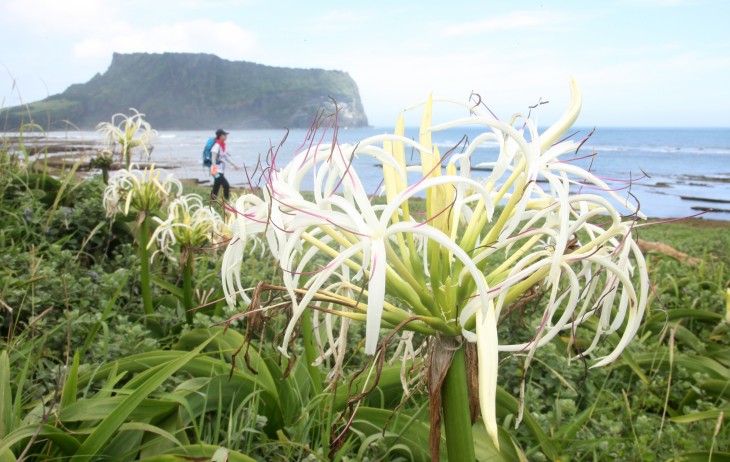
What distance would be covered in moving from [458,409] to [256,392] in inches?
43.2

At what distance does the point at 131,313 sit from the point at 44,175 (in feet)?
7.60

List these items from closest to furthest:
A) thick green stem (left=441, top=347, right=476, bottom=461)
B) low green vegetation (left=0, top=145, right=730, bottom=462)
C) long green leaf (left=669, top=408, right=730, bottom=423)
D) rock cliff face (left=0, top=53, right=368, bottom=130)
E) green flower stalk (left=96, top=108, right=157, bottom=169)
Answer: thick green stem (left=441, top=347, right=476, bottom=461), low green vegetation (left=0, top=145, right=730, bottom=462), long green leaf (left=669, top=408, right=730, bottom=423), green flower stalk (left=96, top=108, right=157, bottom=169), rock cliff face (left=0, top=53, right=368, bottom=130)

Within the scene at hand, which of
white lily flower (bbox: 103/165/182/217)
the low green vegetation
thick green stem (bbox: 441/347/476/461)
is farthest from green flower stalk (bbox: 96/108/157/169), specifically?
thick green stem (bbox: 441/347/476/461)

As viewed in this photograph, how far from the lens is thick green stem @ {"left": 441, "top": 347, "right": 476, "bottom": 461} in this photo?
46.4 inches

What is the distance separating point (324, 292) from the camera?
121 centimetres

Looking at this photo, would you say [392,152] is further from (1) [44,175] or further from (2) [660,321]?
(1) [44,175]

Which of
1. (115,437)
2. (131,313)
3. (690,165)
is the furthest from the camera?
(690,165)

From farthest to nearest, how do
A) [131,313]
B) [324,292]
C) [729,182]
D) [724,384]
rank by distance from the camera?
[729,182] → [131,313] → [724,384] → [324,292]

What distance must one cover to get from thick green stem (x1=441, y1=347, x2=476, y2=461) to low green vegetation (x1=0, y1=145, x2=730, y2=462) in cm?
17

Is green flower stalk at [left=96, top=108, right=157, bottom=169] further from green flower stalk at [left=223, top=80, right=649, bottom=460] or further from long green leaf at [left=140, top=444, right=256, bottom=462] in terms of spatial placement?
green flower stalk at [left=223, top=80, right=649, bottom=460]

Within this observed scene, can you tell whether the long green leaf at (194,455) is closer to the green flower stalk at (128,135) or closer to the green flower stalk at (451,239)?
the green flower stalk at (451,239)

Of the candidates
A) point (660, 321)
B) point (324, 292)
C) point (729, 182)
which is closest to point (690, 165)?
point (729, 182)

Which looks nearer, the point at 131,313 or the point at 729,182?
the point at 131,313

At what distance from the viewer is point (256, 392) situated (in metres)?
2.09
